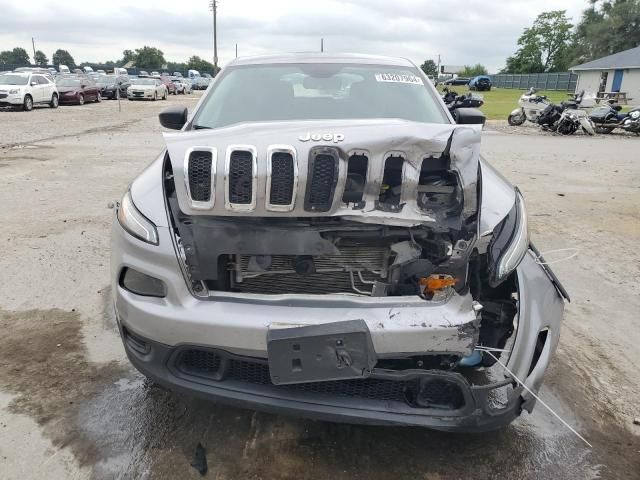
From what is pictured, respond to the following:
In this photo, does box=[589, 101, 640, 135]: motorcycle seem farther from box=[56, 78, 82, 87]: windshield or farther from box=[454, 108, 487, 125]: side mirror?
box=[56, 78, 82, 87]: windshield

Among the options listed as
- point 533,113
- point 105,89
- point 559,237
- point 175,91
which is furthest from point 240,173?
point 175,91

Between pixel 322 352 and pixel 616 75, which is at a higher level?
pixel 616 75

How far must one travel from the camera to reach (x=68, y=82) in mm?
25547

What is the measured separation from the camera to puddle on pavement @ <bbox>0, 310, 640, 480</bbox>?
2365 millimetres

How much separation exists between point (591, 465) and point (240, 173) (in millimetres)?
2037

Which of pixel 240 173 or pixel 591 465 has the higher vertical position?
pixel 240 173

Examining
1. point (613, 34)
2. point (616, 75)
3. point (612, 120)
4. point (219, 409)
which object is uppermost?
point (613, 34)

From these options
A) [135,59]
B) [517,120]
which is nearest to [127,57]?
[135,59]

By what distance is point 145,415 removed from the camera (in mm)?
2709

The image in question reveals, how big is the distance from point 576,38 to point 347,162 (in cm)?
8368

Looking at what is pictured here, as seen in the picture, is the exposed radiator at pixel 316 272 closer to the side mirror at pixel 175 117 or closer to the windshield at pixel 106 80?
the side mirror at pixel 175 117

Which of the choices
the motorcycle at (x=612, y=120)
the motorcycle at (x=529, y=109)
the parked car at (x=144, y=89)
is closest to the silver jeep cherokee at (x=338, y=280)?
the motorcycle at (x=529, y=109)

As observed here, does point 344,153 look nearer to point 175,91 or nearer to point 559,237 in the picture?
point 559,237

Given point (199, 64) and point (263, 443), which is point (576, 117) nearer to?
point (263, 443)
